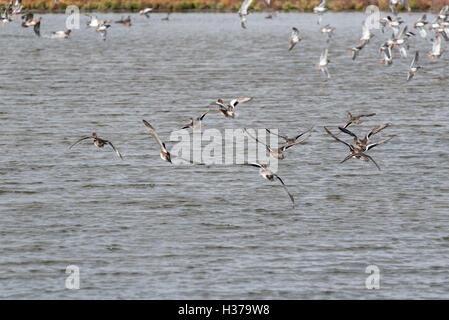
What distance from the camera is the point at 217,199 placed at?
22578mm

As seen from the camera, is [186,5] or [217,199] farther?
[186,5]

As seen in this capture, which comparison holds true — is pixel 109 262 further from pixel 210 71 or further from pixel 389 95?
pixel 210 71

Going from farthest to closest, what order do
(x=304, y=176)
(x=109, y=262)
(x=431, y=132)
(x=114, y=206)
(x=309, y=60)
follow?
(x=309, y=60) < (x=431, y=132) < (x=304, y=176) < (x=114, y=206) < (x=109, y=262)

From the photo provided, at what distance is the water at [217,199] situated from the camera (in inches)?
A: 669

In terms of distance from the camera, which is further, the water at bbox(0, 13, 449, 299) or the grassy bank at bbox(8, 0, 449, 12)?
the grassy bank at bbox(8, 0, 449, 12)

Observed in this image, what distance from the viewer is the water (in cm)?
1698

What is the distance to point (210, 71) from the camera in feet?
171

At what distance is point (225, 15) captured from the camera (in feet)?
349

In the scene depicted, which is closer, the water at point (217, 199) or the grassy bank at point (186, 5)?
the water at point (217, 199)

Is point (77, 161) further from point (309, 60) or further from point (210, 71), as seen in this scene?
point (309, 60)

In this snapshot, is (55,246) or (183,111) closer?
(55,246)
